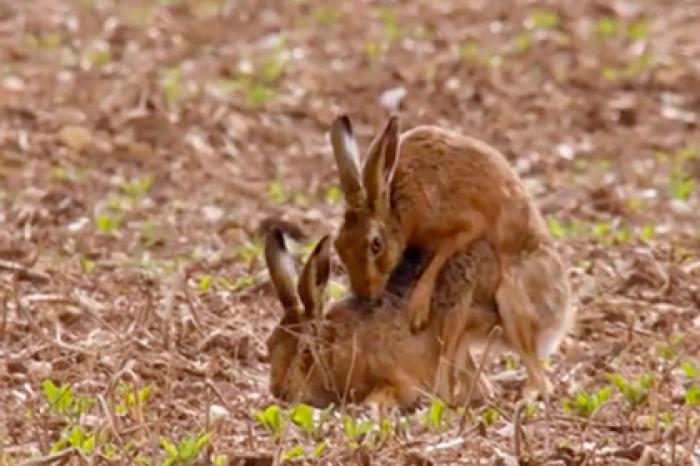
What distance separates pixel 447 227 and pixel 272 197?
364cm

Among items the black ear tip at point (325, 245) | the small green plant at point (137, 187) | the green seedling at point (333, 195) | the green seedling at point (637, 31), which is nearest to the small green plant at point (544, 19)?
the green seedling at point (637, 31)

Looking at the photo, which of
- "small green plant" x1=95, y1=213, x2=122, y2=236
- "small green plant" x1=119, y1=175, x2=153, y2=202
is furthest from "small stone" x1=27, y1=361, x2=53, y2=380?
"small green plant" x1=119, y1=175, x2=153, y2=202

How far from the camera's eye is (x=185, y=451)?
623 cm

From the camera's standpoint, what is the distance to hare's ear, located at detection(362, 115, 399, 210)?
7746mm

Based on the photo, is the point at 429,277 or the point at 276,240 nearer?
the point at 276,240

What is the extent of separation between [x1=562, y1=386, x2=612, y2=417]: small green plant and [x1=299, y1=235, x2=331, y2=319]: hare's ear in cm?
97

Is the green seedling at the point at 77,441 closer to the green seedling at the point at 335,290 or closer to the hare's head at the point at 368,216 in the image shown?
the hare's head at the point at 368,216

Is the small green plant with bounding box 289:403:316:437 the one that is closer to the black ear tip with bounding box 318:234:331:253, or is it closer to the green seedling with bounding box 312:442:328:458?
the green seedling with bounding box 312:442:328:458

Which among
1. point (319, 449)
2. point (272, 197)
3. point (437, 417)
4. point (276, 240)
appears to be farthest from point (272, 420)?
point (272, 197)

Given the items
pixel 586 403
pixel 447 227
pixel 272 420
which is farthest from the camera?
pixel 447 227

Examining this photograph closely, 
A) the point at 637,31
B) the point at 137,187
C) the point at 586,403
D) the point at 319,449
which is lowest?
the point at 637,31

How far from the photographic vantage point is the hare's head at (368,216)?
7750mm

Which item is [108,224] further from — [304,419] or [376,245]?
[304,419]

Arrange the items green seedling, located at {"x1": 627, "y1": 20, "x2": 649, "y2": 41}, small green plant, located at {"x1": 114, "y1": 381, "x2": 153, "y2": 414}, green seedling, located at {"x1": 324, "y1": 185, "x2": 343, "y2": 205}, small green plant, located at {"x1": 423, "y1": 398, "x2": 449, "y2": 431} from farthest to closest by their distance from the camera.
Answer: green seedling, located at {"x1": 627, "y1": 20, "x2": 649, "y2": 41} → green seedling, located at {"x1": 324, "y1": 185, "x2": 343, "y2": 205} → small green plant, located at {"x1": 114, "y1": 381, "x2": 153, "y2": 414} → small green plant, located at {"x1": 423, "y1": 398, "x2": 449, "y2": 431}
